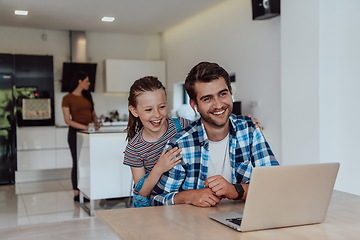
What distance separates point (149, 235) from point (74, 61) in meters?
6.18

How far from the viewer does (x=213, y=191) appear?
152 cm

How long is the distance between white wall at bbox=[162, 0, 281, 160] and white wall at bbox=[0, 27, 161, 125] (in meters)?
1.35

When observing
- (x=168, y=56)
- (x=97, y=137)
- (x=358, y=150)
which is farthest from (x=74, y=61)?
(x=358, y=150)

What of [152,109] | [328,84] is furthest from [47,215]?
[328,84]

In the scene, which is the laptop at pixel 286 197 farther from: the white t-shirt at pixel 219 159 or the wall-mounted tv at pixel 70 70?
the wall-mounted tv at pixel 70 70

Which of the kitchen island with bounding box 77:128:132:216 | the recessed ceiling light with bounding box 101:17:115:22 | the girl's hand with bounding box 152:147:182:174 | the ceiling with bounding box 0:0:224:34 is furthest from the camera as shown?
the recessed ceiling light with bounding box 101:17:115:22

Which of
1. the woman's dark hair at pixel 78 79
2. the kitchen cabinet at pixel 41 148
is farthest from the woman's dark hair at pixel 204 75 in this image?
the kitchen cabinet at pixel 41 148

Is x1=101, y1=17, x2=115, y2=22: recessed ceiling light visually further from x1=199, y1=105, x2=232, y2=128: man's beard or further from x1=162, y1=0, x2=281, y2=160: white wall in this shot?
x1=199, y1=105, x2=232, y2=128: man's beard

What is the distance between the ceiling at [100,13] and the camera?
17.4 ft

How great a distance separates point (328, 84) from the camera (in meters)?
3.54

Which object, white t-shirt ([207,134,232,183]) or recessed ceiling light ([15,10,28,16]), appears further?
recessed ceiling light ([15,10,28,16])

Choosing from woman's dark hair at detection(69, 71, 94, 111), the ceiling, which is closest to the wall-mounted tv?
the ceiling

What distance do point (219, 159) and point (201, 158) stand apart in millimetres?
103

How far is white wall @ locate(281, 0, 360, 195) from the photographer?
11.6 feet
